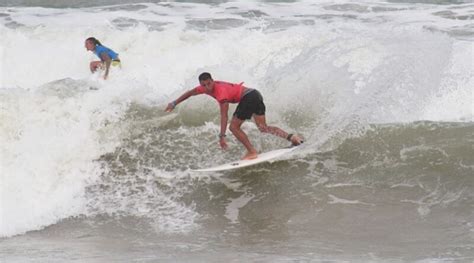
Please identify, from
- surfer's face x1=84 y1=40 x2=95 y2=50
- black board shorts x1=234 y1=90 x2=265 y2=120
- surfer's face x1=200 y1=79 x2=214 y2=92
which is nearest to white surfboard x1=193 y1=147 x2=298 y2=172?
black board shorts x1=234 y1=90 x2=265 y2=120

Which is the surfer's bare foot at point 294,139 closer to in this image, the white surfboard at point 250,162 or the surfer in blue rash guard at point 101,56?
the white surfboard at point 250,162

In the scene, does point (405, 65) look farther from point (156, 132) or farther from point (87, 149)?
point (87, 149)

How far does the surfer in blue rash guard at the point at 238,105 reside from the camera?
8.46 m

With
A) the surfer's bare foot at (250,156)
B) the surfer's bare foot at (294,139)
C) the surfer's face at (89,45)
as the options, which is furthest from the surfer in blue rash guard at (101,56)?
the surfer's bare foot at (294,139)

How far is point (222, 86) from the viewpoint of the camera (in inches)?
335

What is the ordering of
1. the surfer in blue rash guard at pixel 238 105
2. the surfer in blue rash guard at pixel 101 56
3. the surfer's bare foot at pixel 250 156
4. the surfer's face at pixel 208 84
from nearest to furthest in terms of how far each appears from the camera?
the surfer's face at pixel 208 84 < the surfer in blue rash guard at pixel 238 105 < the surfer's bare foot at pixel 250 156 < the surfer in blue rash guard at pixel 101 56

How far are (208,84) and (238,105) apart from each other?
486 millimetres

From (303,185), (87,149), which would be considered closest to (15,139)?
(87,149)

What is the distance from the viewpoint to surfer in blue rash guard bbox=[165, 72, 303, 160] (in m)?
8.46

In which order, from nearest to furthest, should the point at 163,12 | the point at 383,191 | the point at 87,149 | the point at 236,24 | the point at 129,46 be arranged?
the point at 383,191
the point at 87,149
the point at 129,46
the point at 236,24
the point at 163,12

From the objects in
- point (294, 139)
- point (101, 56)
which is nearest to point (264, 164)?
point (294, 139)

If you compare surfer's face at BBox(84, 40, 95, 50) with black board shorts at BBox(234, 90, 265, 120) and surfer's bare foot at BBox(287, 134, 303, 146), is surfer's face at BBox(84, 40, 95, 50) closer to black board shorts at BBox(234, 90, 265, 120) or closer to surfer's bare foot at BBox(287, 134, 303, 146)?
black board shorts at BBox(234, 90, 265, 120)

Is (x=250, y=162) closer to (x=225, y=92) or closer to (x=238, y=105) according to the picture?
(x=238, y=105)

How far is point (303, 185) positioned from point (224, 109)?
127 cm
